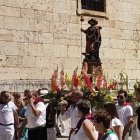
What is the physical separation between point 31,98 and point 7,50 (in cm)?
459

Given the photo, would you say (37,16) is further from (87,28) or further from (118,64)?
(118,64)

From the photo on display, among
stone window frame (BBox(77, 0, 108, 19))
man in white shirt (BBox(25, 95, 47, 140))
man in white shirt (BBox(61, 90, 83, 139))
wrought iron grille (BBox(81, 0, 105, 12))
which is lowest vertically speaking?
man in white shirt (BBox(25, 95, 47, 140))

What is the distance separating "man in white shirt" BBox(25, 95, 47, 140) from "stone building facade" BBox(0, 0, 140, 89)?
4.22m

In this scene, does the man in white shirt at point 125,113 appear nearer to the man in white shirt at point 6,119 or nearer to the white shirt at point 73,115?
the white shirt at point 73,115

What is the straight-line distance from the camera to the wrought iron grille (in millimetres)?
15719

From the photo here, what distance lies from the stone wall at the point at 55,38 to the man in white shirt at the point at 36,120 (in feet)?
13.7

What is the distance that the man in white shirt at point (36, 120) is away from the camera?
8.82 m

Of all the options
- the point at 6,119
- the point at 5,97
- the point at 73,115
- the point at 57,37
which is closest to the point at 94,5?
the point at 57,37

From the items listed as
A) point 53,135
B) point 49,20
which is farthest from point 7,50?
point 53,135

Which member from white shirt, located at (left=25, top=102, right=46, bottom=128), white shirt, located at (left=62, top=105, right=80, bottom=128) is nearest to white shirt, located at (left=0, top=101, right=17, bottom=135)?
white shirt, located at (left=25, top=102, right=46, bottom=128)

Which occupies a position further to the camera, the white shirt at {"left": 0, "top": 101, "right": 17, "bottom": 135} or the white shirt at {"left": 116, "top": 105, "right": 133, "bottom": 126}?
the white shirt at {"left": 0, "top": 101, "right": 17, "bottom": 135}

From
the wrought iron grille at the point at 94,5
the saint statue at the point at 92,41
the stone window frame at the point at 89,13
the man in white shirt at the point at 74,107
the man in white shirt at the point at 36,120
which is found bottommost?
the man in white shirt at the point at 36,120

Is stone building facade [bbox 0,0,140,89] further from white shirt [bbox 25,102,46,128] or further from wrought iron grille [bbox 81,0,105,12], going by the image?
white shirt [bbox 25,102,46,128]

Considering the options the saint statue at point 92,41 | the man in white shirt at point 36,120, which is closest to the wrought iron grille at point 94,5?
the saint statue at point 92,41
